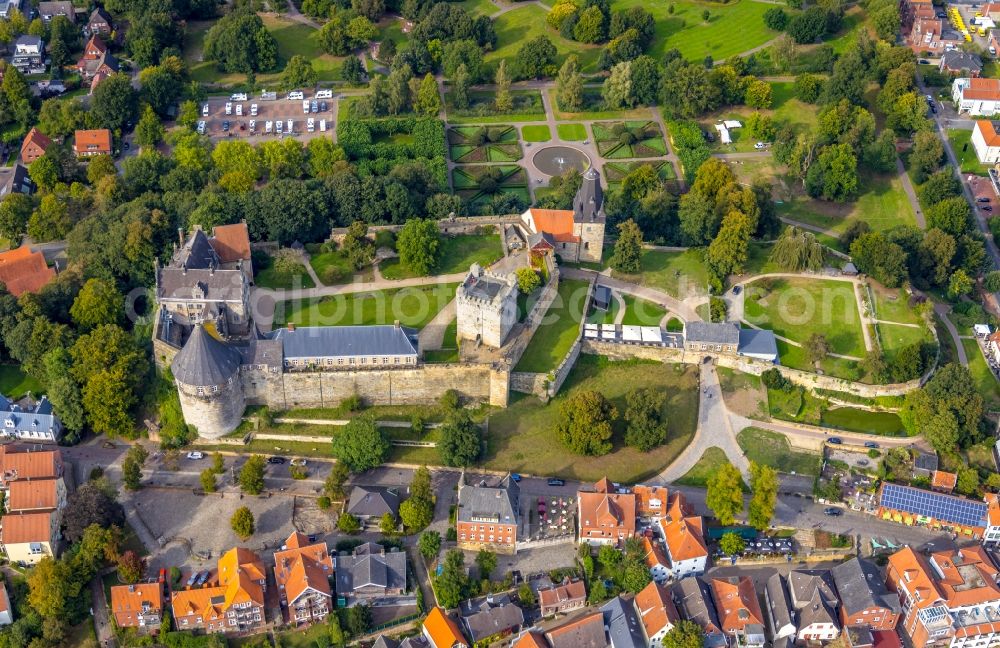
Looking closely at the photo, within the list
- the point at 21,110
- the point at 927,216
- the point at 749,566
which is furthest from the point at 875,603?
the point at 21,110

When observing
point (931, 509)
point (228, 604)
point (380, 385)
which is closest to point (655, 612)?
point (931, 509)

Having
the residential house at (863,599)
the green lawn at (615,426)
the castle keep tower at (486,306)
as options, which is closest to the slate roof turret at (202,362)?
the castle keep tower at (486,306)

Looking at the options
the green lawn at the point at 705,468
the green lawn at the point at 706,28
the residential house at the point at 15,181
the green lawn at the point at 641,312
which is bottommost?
the residential house at the point at 15,181

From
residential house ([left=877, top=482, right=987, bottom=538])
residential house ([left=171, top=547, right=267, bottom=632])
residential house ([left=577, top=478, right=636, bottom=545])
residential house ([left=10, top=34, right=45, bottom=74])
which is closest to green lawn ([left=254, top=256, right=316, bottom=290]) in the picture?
residential house ([left=171, top=547, right=267, bottom=632])

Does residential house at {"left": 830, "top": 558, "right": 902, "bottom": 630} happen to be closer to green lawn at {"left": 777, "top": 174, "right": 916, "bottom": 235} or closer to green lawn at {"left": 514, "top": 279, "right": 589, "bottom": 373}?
green lawn at {"left": 514, "top": 279, "right": 589, "bottom": 373}

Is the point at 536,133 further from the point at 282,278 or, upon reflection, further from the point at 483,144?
the point at 282,278

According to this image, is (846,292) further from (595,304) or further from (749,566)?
(749,566)

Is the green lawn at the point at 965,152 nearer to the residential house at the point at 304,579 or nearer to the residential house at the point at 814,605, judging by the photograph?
the residential house at the point at 814,605
